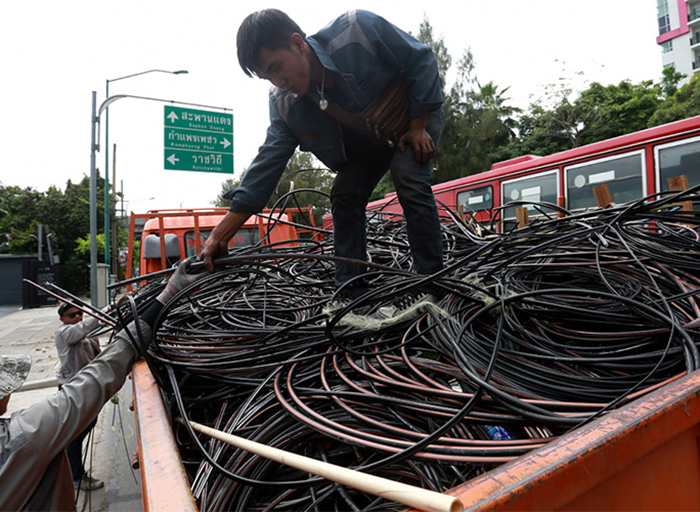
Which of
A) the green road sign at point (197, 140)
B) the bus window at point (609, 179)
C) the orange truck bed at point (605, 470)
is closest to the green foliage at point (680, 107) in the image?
the bus window at point (609, 179)

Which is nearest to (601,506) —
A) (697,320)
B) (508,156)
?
(697,320)

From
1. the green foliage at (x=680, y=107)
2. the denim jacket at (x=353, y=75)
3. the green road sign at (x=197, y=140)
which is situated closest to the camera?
the denim jacket at (x=353, y=75)

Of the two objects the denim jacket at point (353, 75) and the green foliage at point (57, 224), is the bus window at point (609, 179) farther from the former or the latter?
the green foliage at point (57, 224)

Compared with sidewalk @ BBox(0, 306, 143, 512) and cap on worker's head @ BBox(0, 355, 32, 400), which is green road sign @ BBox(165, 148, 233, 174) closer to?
sidewalk @ BBox(0, 306, 143, 512)

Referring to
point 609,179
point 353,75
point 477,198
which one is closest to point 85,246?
point 477,198

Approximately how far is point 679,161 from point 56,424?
253 inches

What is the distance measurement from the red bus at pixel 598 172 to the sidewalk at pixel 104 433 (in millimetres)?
3207

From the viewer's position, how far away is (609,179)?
556 centimetres

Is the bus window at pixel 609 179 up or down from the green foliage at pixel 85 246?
down

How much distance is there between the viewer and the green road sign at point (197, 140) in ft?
32.3

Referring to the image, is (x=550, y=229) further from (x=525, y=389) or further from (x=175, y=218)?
(x=175, y=218)

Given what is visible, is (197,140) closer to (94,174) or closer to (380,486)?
(94,174)

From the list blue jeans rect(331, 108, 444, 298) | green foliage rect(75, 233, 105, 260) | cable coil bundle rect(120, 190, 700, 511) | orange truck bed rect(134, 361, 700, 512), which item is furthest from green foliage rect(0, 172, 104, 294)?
orange truck bed rect(134, 361, 700, 512)

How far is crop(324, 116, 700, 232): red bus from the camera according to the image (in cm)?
487
